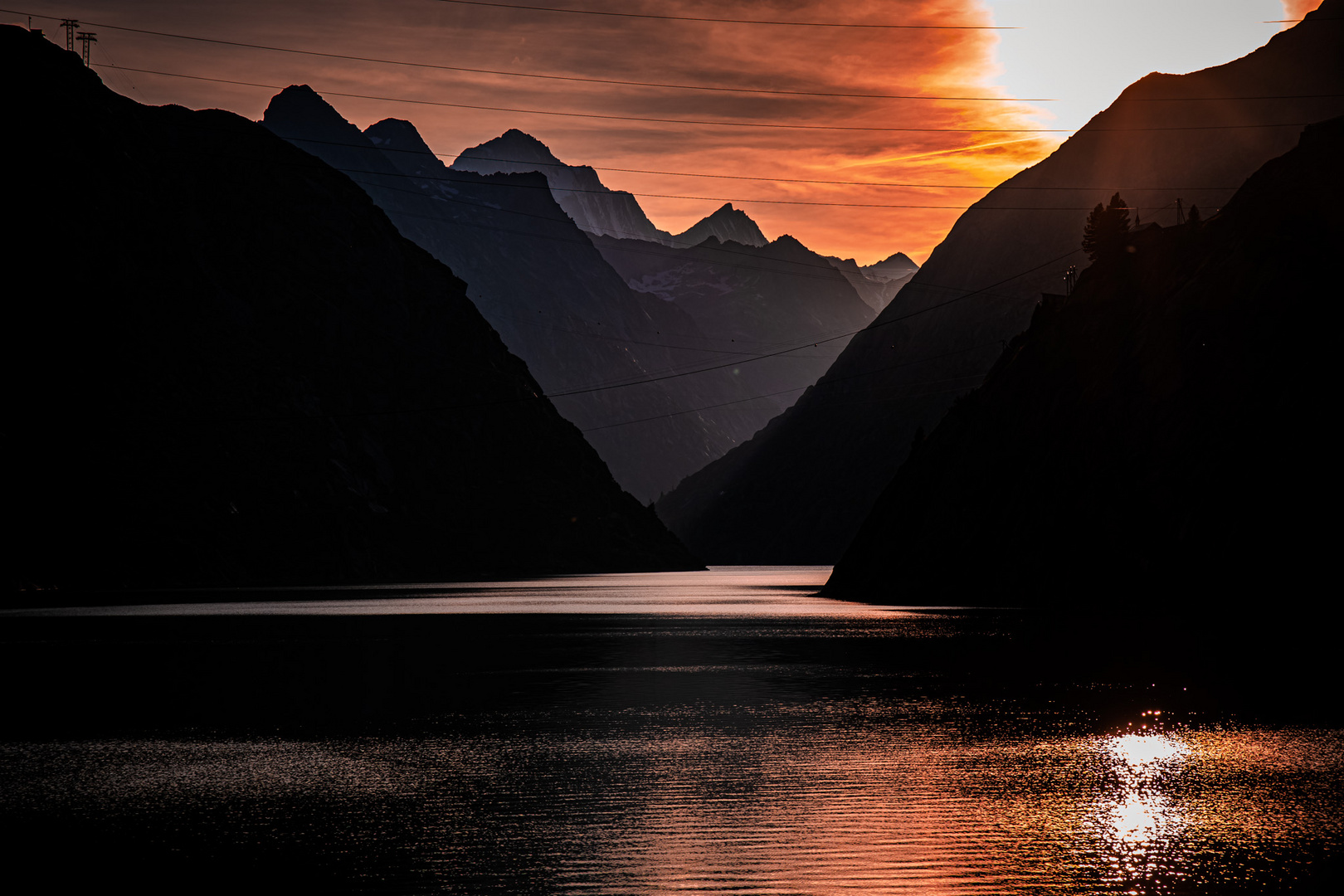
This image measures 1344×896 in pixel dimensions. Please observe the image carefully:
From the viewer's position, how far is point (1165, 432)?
296ft

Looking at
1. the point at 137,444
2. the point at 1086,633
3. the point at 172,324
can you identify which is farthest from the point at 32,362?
the point at 1086,633

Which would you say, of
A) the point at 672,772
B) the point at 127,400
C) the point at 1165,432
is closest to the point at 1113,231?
the point at 1165,432

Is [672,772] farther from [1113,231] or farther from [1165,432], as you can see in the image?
[1113,231]

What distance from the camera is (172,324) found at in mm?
178000

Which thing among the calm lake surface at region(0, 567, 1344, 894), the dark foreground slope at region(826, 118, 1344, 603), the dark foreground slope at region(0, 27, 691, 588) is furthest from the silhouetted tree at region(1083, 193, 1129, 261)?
the dark foreground slope at region(0, 27, 691, 588)

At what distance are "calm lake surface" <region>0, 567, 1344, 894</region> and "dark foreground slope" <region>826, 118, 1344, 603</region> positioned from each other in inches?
1071

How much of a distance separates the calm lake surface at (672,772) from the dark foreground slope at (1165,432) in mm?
27207

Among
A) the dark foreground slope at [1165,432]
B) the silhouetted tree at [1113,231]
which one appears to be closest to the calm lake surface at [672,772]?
the dark foreground slope at [1165,432]

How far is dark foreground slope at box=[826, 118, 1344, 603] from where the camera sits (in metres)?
78.4

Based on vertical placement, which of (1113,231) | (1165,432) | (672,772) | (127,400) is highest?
(1113,231)

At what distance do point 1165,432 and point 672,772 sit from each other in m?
73.0

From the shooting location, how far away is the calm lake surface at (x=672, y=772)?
61.4 feet

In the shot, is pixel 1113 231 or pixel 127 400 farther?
pixel 127 400

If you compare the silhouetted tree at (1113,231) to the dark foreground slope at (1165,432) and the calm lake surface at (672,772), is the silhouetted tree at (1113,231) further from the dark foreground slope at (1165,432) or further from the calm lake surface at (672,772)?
the calm lake surface at (672,772)
